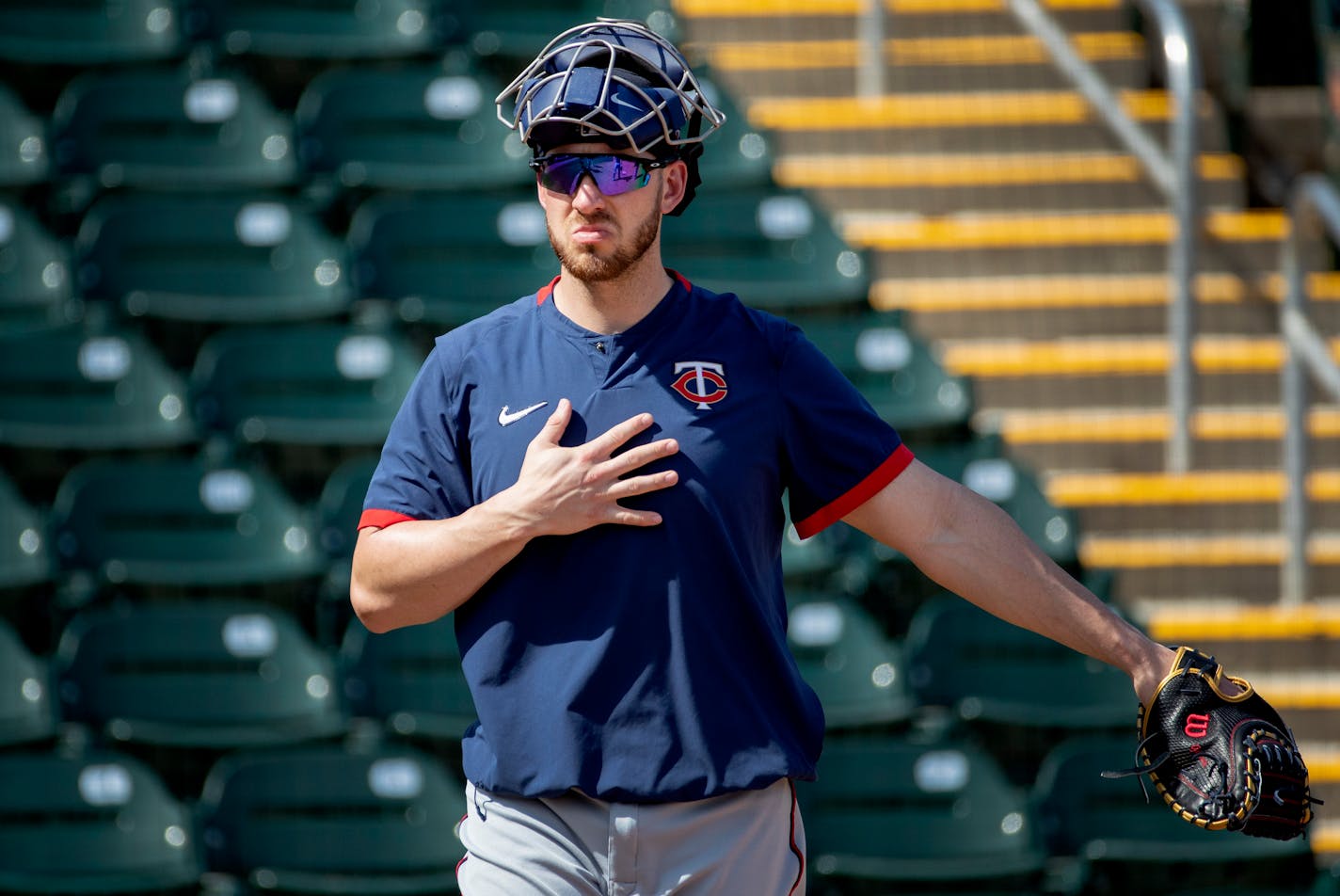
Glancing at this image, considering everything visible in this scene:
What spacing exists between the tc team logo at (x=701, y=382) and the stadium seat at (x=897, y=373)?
284 centimetres

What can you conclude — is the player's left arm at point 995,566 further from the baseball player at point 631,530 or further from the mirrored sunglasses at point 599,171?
the mirrored sunglasses at point 599,171

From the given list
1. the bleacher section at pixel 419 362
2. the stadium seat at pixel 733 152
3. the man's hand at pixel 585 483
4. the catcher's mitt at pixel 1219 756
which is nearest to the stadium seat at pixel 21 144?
the bleacher section at pixel 419 362

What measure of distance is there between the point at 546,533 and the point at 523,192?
3604 millimetres

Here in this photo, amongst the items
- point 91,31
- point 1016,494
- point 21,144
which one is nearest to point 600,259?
point 1016,494

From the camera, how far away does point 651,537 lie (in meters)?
1.98

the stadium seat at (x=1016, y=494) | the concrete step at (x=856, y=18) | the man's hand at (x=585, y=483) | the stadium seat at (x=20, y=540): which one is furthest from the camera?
the concrete step at (x=856, y=18)

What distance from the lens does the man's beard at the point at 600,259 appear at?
79.9 inches

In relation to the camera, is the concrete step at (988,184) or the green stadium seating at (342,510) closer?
the green stadium seating at (342,510)

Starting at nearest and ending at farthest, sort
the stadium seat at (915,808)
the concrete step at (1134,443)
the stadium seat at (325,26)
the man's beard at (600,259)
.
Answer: the man's beard at (600,259) → the stadium seat at (915,808) → the concrete step at (1134,443) → the stadium seat at (325,26)

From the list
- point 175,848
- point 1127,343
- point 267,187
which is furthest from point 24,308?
point 1127,343

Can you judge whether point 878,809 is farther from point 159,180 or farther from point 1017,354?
point 159,180

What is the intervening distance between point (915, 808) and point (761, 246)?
1991mm

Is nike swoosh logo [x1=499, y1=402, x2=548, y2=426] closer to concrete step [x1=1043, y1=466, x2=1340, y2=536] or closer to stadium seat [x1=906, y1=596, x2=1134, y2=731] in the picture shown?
stadium seat [x1=906, y1=596, x2=1134, y2=731]

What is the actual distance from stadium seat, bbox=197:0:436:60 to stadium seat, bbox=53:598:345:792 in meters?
2.43
